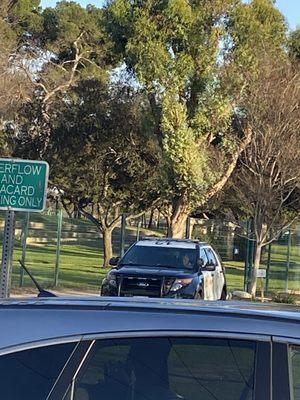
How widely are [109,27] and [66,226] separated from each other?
7.57m

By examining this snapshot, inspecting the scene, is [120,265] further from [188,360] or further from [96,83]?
[96,83]

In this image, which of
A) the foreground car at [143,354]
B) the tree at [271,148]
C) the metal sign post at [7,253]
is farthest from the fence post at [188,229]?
the foreground car at [143,354]

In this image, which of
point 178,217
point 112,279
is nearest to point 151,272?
point 112,279

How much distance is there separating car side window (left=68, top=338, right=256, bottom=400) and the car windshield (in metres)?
12.4

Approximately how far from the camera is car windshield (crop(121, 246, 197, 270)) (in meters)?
15.5

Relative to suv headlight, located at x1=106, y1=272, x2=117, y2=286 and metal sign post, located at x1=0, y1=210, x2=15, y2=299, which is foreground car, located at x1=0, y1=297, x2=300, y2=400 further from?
suv headlight, located at x1=106, y1=272, x2=117, y2=286

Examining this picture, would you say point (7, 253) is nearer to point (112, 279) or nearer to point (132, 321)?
point (112, 279)

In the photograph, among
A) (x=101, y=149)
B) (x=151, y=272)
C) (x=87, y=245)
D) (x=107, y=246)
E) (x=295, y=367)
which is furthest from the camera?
(x=101, y=149)

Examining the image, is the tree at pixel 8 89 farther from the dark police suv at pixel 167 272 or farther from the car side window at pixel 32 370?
the car side window at pixel 32 370

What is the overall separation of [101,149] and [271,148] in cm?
1407

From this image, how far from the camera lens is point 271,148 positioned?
69.8 feet

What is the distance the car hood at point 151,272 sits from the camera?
14.6 metres

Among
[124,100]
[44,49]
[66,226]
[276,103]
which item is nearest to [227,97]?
[276,103]

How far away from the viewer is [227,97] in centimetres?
2466
